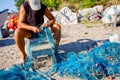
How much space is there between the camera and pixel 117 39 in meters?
5.54

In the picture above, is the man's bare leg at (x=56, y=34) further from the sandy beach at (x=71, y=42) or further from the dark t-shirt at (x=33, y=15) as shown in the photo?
the sandy beach at (x=71, y=42)

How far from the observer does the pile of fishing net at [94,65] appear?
4.22 meters

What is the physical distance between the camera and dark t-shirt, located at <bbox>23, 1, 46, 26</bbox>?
520 cm

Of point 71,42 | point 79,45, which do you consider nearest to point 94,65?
point 79,45

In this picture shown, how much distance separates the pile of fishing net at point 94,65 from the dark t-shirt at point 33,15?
1.02 m

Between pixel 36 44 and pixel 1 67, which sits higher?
pixel 36 44

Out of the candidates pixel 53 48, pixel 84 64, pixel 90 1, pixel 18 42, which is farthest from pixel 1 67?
pixel 90 1

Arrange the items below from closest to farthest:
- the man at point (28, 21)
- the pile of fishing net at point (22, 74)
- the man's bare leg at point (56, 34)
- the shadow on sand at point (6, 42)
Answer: the pile of fishing net at point (22, 74)
the man at point (28, 21)
the man's bare leg at point (56, 34)
the shadow on sand at point (6, 42)

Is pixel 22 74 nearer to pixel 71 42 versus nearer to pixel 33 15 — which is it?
pixel 33 15

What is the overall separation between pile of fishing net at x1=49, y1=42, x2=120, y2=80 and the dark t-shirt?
40.2 inches

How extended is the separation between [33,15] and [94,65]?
1681 mm

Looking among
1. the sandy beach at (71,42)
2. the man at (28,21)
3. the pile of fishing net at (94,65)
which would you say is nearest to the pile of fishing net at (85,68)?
the pile of fishing net at (94,65)

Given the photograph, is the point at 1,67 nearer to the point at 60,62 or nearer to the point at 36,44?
the point at 36,44

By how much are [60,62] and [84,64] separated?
2.32 ft
